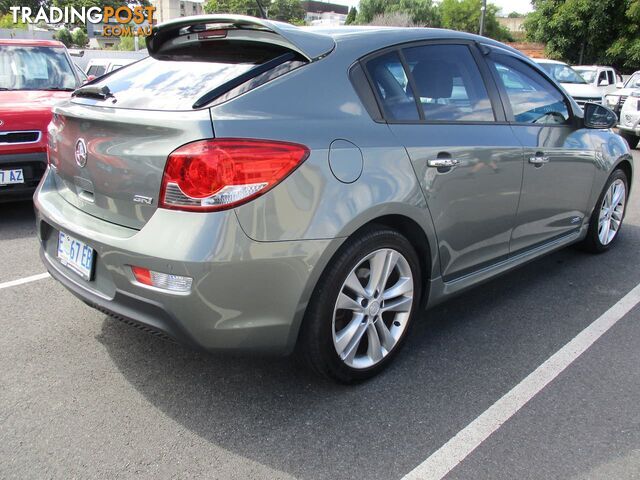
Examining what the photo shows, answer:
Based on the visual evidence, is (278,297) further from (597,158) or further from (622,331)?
(597,158)

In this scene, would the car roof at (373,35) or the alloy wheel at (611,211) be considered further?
the alloy wheel at (611,211)

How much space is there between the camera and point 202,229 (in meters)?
2.15

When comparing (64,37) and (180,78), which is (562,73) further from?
(64,37)

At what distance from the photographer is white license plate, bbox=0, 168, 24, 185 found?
16.7ft

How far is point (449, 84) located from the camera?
313 cm

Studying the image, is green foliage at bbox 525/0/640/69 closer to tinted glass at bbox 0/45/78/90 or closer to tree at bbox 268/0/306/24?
tinted glass at bbox 0/45/78/90

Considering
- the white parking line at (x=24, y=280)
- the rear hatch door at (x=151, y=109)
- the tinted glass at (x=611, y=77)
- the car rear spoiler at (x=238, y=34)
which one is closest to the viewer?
the rear hatch door at (x=151, y=109)

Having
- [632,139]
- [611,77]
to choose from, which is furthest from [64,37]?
[632,139]

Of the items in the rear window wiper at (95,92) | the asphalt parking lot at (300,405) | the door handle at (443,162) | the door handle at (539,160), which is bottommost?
the asphalt parking lot at (300,405)

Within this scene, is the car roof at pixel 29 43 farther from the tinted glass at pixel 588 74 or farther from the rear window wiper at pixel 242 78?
the tinted glass at pixel 588 74

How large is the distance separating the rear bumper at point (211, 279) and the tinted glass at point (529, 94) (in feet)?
5.90

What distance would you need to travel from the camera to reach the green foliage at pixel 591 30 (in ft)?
94.8

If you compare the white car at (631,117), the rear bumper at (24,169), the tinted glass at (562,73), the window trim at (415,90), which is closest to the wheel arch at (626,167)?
the window trim at (415,90)

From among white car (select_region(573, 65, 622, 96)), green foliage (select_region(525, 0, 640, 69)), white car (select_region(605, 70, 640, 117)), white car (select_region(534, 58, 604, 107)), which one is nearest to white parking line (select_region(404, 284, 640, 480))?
white car (select_region(605, 70, 640, 117))
